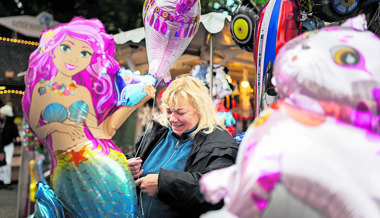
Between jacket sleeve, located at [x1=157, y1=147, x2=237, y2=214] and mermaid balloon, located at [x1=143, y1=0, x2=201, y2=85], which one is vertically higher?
mermaid balloon, located at [x1=143, y1=0, x2=201, y2=85]

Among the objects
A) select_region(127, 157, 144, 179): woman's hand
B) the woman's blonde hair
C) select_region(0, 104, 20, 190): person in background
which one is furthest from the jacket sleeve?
select_region(0, 104, 20, 190): person in background

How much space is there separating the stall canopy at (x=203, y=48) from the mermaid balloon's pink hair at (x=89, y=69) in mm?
2796

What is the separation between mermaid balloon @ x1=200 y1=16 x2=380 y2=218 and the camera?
0.84m

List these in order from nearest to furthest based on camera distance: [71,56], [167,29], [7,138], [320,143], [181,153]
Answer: [320,143] < [71,56] < [181,153] < [167,29] < [7,138]

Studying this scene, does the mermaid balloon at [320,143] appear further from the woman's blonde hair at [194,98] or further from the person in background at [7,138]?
the person in background at [7,138]

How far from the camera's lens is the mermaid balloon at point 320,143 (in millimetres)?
839

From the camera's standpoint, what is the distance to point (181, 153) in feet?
6.23

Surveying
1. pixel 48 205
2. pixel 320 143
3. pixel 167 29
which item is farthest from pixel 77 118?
pixel 320 143

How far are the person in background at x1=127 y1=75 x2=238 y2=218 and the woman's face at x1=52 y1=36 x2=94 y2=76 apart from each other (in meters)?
0.52

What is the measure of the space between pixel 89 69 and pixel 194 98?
60 centimetres

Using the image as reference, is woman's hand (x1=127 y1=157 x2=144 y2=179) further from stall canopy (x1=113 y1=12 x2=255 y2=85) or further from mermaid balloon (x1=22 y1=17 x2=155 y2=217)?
stall canopy (x1=113 y1=12 x2=255 y2=85)

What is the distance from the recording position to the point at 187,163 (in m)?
1.83

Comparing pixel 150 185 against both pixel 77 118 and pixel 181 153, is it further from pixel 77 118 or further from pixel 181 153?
pixel 77 118

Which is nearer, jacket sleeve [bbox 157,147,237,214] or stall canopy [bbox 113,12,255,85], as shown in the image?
jacket sleeve [bbox 157,147,237,214]
